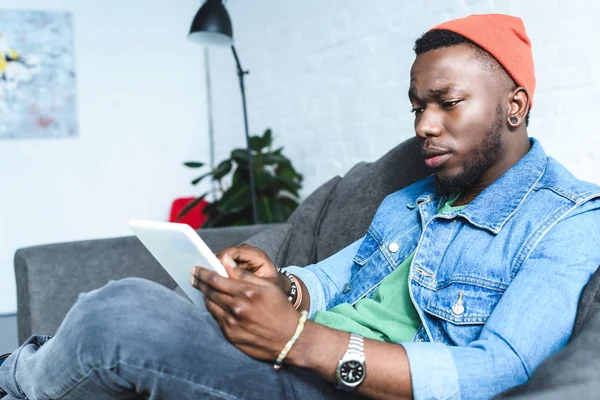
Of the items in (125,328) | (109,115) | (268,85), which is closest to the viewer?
(125,328)

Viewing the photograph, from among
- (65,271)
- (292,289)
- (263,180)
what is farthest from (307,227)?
(263,180)

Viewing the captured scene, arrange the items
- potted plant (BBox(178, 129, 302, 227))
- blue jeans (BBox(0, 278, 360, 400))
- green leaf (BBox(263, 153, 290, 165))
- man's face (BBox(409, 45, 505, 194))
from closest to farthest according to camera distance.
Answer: blue jeans (BBox(0, 278, 360, 400)), man's face (BBox(409, 45, 505, 194)), potted plant (BBox(178, 129, 302, 227)), green leaf (BBox(263, 153, 290, 165))

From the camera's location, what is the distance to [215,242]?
1.93 m

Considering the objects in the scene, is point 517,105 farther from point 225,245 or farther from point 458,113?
point 225,245

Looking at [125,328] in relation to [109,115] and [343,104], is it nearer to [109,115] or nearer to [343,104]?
[343,104]

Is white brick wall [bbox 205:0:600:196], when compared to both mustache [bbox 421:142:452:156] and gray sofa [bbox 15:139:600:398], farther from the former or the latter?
mustache [bbox 421:142:452:156]

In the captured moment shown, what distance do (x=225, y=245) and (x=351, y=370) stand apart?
1.11 meters

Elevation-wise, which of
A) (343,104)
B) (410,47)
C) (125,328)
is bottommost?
(125,328)

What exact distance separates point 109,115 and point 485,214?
3317mm

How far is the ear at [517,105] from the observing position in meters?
1.19

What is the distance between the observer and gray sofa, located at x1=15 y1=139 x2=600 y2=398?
172 centimetres

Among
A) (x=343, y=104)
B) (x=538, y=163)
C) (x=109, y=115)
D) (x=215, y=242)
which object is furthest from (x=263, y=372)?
(x=109, y=115)

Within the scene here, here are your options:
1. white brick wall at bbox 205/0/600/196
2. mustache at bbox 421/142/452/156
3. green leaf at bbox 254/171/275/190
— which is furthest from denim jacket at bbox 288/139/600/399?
green leaf at bbox 254/171/275/190

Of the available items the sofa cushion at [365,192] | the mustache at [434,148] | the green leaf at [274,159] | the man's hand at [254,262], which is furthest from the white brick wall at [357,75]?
the man's hand at [254,262]
